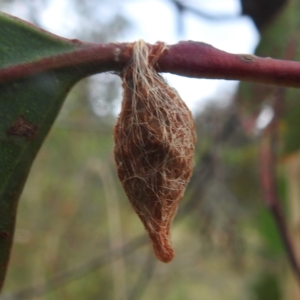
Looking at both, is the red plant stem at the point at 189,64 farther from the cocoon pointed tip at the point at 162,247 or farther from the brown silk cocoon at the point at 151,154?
the cocoon pointed tip at the point at 162,247

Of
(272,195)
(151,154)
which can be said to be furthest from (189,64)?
(272,195)

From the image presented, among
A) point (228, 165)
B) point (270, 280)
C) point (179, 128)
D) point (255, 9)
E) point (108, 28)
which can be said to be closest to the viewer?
point (179, 128)

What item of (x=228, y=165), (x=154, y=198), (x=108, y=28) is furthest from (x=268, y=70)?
(x=108, y=28)


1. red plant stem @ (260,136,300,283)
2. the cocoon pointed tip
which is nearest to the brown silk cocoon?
the cocoon pointed tip

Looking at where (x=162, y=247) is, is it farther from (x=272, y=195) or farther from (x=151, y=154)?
(x=272, y=195)

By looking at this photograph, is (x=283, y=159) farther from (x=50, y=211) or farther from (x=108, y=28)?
(x=50, y=211)

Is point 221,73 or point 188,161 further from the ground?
point 221,73
